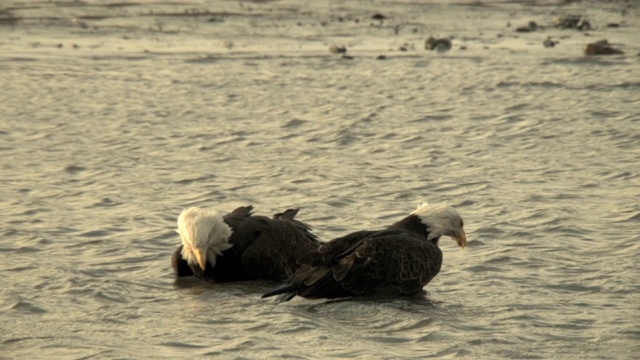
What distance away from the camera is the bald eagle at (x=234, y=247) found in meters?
8.65

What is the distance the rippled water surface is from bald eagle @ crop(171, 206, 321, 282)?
0.14 meters

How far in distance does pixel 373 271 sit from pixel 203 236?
118cm

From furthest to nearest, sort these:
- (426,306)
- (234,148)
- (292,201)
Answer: (234,148) → (292,201) → (426,306)

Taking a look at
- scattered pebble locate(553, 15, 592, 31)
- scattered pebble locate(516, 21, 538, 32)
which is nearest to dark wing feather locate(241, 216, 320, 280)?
scattered pebble locate(516, 21, 538, 32)

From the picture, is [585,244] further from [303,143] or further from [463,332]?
[303,143]

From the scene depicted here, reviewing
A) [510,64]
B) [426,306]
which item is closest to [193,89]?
[510,64]

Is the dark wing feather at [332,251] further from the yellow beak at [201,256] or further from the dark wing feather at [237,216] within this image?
the dark wing feather at [237,216]

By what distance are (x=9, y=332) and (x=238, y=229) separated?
2056 millimetres

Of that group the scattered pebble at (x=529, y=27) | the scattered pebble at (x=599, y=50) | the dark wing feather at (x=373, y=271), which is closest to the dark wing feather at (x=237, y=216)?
the dark wing feather at (x=373, y=271)

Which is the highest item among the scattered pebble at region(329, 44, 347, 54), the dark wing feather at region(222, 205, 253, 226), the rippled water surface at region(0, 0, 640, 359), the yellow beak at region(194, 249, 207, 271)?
the dark wing feather at region(222, 205, 253, 226)

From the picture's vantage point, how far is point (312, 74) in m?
18.9

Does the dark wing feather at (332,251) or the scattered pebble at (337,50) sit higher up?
the dark wing feather at (332,251)

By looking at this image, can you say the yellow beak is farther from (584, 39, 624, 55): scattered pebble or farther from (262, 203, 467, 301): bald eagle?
(584, 39, 624, 55): scattered pebble

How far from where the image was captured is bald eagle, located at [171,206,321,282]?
8.65m
